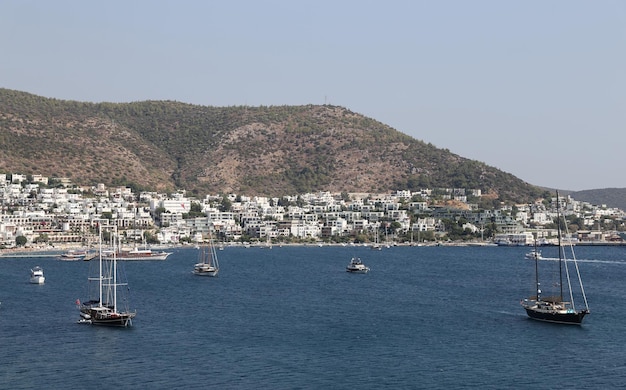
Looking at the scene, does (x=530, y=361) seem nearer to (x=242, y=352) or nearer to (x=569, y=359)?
(x=569, y=359)

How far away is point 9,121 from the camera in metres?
194

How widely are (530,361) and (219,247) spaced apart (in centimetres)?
10333

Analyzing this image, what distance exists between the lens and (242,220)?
17162 centimetres

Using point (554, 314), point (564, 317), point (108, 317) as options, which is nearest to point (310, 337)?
point (108, 317)

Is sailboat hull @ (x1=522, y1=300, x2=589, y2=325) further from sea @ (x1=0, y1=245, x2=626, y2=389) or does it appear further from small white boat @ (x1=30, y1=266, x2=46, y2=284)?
small white boat @ (x1=30, y1=266, x2=46, y2=284)

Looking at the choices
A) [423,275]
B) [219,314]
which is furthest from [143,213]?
[219,314]

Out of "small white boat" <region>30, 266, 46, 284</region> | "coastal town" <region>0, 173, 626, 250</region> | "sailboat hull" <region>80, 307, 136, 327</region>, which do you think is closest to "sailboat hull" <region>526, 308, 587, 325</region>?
"sailboat hull" <region>80, 307, 136, 327</region>

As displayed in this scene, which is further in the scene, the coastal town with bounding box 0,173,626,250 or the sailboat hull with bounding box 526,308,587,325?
the coastal town with bounding box 0,173,626,250

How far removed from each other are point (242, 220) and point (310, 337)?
12322 cm

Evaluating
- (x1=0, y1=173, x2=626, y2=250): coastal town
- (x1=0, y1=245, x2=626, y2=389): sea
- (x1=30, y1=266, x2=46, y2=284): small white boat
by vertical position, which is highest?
(x1=0, y1=173, x2=626, y2=250): coastal town

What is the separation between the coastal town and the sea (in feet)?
215

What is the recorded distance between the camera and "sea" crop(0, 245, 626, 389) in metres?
39.5

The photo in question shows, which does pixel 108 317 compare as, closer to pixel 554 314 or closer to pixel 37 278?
pixel 554 314

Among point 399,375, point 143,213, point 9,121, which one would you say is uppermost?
point 9,121
